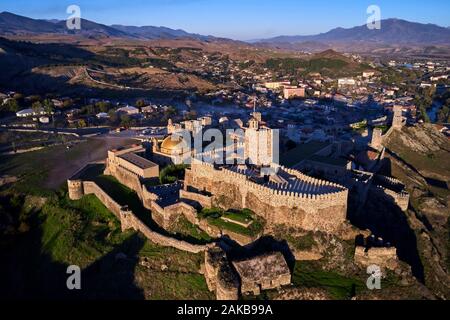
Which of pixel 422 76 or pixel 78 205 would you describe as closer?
pixel 78 205

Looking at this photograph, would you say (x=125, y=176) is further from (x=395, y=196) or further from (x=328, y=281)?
(x=395, y=196)

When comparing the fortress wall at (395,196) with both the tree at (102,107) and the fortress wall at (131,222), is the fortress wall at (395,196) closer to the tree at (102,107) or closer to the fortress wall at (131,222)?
the fortress wall at (131,222)

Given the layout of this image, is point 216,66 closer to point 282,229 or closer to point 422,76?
point 422,76

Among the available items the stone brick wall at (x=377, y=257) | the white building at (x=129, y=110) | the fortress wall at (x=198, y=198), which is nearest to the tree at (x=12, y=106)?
the white building at (x=129, y=110)

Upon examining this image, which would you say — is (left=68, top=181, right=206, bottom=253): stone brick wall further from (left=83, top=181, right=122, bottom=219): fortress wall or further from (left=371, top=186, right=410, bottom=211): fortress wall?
(left=371, top=186, right=410, bottom=211): fortress wall

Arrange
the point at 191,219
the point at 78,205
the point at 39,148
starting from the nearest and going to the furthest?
the point at 191,219
the point at 78,205
the point at 39,148

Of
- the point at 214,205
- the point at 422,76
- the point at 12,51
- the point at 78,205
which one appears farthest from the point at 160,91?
the point at 422,76

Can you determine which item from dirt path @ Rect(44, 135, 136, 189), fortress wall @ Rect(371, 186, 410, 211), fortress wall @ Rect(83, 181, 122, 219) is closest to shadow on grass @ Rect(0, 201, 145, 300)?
fortress wall @ Rect(83, 181, 122, 219)
